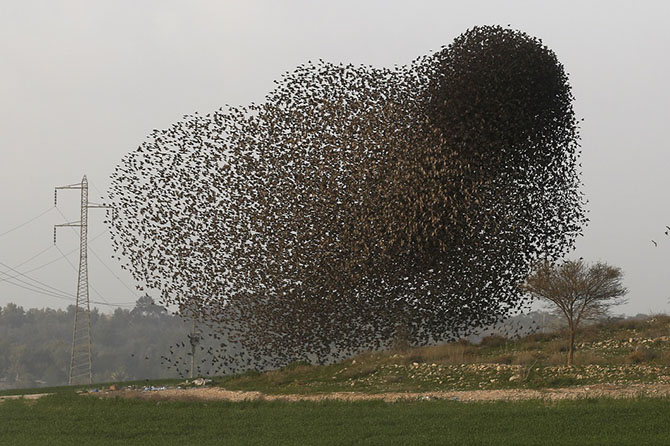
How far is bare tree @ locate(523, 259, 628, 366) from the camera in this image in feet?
98.8

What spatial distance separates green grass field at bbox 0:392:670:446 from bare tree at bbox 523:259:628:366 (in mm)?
10363

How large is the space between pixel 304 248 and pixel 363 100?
6.50 meters

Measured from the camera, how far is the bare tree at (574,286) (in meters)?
30.1

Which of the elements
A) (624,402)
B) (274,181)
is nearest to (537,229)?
(274,181)

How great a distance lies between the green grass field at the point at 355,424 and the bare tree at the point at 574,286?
34.0 feet

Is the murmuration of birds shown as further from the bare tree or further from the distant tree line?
the distant tree line

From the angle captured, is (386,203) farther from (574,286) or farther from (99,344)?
(99,344)

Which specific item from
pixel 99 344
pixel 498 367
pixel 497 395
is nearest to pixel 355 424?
pixel 497 395

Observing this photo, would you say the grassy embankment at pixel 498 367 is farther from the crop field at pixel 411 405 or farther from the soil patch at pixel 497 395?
the soil patch at pixel 497 395

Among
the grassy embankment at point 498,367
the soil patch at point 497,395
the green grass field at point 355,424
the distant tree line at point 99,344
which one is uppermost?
the distant tree line at point 99,344

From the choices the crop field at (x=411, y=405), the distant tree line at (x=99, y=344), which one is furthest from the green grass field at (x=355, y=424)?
the distant tree line at (x=99, y=344)

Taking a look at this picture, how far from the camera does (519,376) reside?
25.3 metres

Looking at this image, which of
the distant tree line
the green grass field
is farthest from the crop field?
the distant tree line

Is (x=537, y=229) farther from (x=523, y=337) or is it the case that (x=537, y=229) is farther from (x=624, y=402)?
(x=624, y=402)
